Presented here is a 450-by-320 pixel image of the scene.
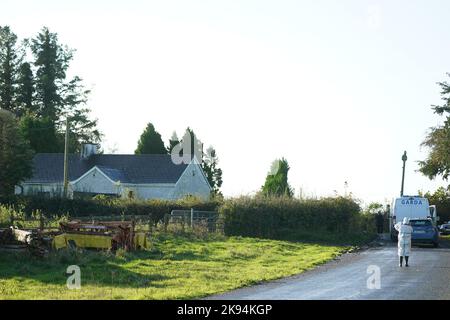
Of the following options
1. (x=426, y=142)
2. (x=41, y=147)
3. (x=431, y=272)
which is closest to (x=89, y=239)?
(x=431, y=272)

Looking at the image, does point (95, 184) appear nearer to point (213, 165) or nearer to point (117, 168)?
point (117, 168)

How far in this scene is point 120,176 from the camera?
7225cm

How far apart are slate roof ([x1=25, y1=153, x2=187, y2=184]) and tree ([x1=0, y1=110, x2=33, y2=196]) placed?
1188 cm

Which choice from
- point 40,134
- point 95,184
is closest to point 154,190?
point 95,184

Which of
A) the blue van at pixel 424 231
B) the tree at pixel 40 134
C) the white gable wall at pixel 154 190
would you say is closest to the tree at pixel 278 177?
the white gable wall at pixel 154 190

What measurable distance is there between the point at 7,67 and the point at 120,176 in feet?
90.6

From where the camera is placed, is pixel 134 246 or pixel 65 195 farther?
pixel 65 195

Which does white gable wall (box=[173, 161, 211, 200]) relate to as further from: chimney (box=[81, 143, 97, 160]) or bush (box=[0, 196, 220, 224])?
bush (box=[0, 196, 220, 224])

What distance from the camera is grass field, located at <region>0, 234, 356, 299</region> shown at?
19.3 meters

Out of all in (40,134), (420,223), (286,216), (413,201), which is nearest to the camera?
(420,223)

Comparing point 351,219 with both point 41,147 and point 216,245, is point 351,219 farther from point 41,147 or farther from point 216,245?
point 41,147

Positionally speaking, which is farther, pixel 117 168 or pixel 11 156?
pixel 117 168
